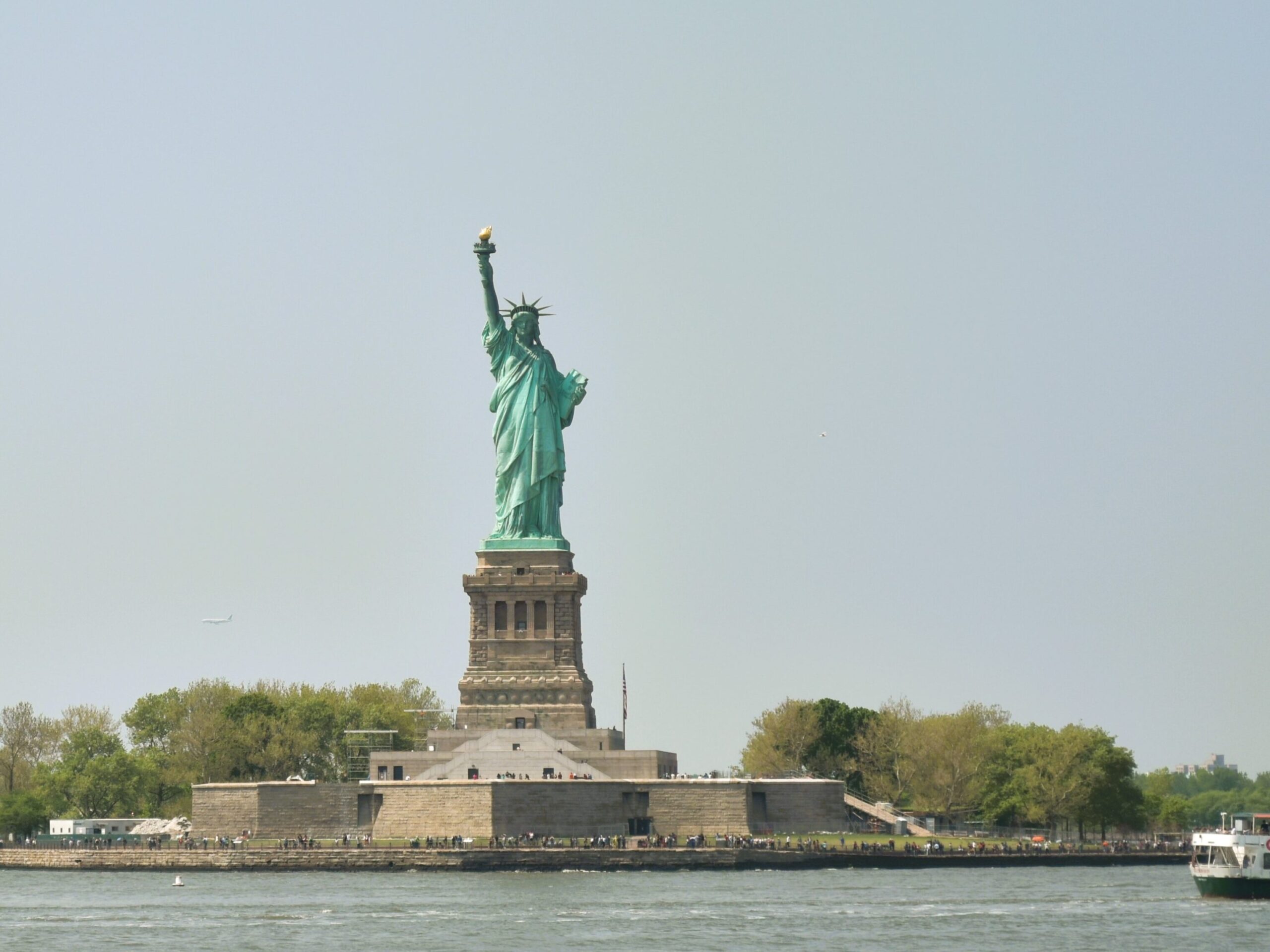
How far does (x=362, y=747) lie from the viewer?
104 meters

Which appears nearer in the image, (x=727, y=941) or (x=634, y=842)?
(x=727, y=941)

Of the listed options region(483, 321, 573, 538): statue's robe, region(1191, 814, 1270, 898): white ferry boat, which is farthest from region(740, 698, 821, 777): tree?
region(1191, 814, 1270, 898): white ferry boat

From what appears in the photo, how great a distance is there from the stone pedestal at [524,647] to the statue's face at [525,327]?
29.6ft

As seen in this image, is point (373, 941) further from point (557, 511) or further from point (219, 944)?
point (557, 511)

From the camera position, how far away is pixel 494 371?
101m

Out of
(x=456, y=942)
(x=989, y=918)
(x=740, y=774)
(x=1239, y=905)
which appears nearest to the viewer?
(x=456, y=942)

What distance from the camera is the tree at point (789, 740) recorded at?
110562 mm

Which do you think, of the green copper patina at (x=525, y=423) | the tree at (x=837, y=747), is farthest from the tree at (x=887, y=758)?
the green copper patina at (x=525, y=423)

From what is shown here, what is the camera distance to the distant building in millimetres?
99688

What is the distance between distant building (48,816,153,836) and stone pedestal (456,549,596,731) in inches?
609

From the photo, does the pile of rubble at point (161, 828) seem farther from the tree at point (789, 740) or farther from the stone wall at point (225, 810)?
the tree at point (789, 740)

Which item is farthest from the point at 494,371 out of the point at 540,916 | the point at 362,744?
the point at 540,916

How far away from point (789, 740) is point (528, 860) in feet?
95.8

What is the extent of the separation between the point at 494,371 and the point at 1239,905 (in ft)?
136
